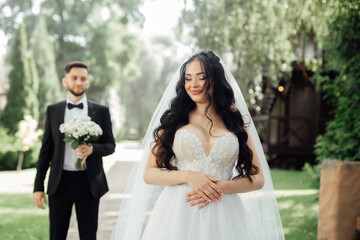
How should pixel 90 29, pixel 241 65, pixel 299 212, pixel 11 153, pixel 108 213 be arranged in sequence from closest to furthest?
pixel 108 213 → pixel 299 212 → pixel 241 65 → pixel 11 153 → pixel 90 29

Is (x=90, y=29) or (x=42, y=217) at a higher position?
(x=90, y=29)

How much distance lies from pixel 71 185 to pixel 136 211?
0.80 metres

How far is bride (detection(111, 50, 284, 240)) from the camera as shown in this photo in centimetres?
263

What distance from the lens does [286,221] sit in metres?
7.02

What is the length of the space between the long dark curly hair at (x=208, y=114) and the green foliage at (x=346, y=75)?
11.8 ft

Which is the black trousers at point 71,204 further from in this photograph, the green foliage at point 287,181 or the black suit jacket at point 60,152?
the green foliage at point 287,181

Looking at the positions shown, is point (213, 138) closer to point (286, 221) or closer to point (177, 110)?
point (177, 110)

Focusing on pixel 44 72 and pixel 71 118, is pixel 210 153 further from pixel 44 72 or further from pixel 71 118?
pixel 44 72

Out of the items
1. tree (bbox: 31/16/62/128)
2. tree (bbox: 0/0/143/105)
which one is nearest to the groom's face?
tree (bbox: 31/16/62/128)

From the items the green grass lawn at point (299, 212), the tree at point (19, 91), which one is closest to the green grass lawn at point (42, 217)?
the green grass lawn at point (299, 212)

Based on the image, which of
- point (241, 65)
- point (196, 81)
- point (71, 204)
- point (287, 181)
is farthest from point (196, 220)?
point (287, 181)

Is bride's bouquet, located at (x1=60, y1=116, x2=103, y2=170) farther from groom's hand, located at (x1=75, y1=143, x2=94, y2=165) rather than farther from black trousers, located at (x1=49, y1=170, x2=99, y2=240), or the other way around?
black trousers, located at (x1=49, y1=170, x2=99, y2=240)

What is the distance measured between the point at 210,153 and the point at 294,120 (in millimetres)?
Answer: 15395

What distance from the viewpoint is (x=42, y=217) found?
7.50 meters
